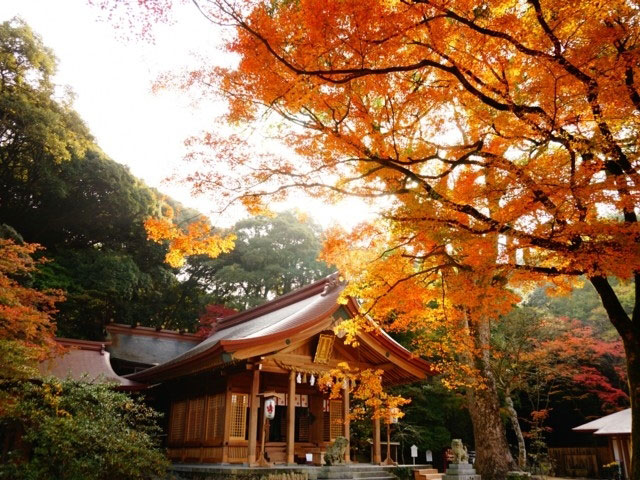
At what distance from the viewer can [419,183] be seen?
7180mm

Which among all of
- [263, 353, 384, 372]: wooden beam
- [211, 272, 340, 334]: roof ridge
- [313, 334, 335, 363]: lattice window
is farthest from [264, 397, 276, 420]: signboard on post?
[211, 272, 340, 334]: roof ridge

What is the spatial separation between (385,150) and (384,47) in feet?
5.40

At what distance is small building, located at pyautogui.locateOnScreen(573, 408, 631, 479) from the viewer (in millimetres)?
17047

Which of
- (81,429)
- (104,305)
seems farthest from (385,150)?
(104,305)

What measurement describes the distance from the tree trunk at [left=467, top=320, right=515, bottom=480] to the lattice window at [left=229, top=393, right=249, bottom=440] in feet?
20.1

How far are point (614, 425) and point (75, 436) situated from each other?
1849 centimetres

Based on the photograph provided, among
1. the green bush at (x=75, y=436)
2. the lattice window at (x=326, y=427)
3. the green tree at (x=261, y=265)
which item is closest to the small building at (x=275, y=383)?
the lattice window at (x=326, y=427)

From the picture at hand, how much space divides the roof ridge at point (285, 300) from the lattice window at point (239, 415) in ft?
14.0

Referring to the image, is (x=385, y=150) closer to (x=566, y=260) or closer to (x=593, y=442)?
(x=566, y=260)

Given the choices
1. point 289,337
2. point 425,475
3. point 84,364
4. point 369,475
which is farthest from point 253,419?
point 84,364

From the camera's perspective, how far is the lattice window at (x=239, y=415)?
482 inches

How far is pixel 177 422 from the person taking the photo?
50.5ft

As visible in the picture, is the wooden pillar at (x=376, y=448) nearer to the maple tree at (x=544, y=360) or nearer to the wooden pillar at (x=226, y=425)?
the wooden pillar at (x=226, y=425)

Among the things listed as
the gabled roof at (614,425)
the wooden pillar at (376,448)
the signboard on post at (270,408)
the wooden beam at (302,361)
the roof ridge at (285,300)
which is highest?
the roof ridge at (285,300)
